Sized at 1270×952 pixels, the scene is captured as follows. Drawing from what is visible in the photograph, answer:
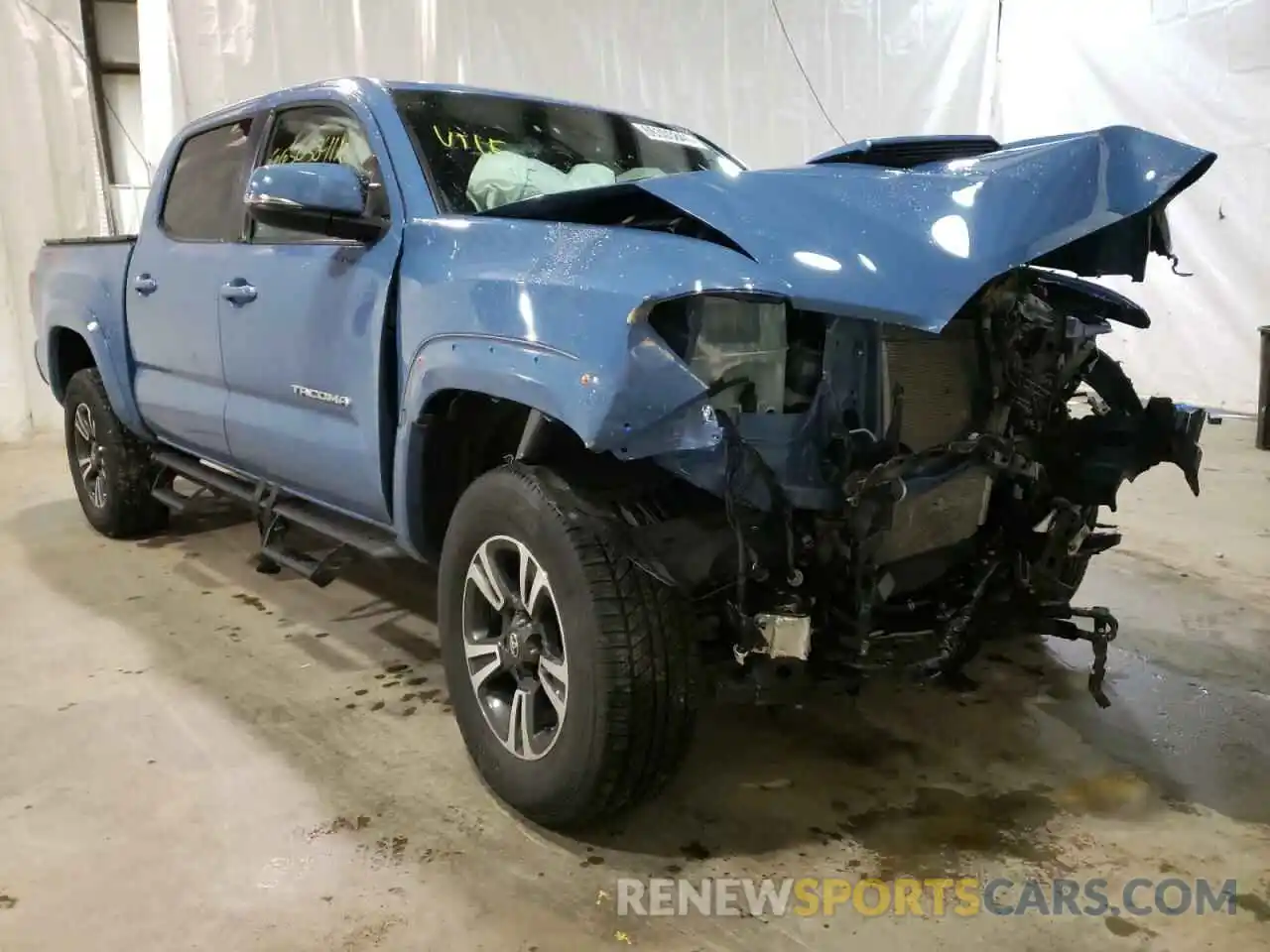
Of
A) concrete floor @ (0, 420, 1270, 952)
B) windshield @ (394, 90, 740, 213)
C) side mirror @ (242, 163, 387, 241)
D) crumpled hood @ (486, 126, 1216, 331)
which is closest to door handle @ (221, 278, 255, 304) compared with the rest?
side mirror @ (242, 163, 387, 241)

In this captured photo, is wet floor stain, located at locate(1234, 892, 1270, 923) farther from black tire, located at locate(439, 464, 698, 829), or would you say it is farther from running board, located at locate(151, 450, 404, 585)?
running board, located at locate(151, 450, 404, 585)

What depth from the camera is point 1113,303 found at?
2.78 m

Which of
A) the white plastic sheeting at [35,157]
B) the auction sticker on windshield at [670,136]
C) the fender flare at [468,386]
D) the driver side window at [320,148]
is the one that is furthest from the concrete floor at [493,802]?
the white plastic sheeting at [35,157]

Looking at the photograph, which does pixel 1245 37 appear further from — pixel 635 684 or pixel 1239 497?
pixel 635 684

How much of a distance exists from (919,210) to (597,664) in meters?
1.10

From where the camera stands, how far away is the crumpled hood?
1822 mm

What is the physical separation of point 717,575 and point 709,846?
24.3 inches

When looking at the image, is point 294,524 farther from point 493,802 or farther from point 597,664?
point 597,664

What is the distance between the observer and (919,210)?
194 cm

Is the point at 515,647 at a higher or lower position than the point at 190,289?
lower

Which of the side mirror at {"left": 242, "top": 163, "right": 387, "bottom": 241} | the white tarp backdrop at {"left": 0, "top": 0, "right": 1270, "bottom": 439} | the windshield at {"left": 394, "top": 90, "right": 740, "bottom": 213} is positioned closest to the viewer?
the side mirror at {"left": 242, "top": 163, "right": 387, "bottom": 241}

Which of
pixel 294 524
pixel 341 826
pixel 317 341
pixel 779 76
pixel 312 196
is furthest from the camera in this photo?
pixel 779 76

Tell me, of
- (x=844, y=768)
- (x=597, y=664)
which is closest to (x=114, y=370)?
(x=597, y=664)

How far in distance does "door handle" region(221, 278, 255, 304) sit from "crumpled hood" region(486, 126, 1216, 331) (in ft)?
4.34
